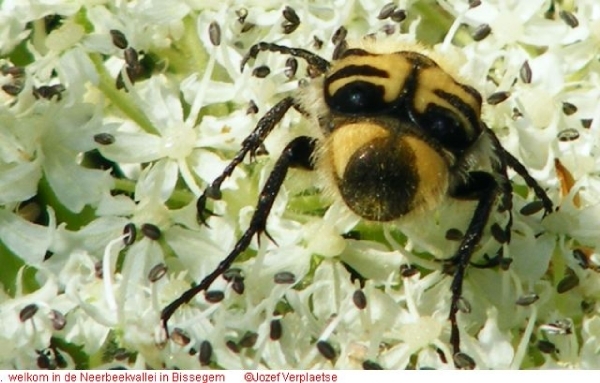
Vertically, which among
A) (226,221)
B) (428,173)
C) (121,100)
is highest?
(428,173)

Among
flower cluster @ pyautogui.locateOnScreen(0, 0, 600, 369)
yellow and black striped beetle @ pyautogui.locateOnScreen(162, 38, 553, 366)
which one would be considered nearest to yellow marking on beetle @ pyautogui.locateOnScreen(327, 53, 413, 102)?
yellow and black striped beetle @ pyautogui.locateOnScreen(162, 38, 553, 366)

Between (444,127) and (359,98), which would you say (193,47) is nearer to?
(359,98)

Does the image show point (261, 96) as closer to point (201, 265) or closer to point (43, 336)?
Answer: point (201, 265)

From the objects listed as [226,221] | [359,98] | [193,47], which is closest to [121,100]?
[193,47]

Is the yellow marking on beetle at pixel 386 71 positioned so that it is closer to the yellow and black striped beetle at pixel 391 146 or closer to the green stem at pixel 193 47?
the yellow and black striped beetle at pixel 391 146

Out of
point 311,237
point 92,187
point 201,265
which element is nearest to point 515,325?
point 311,237

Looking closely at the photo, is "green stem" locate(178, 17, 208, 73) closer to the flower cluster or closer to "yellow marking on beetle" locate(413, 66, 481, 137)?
the flower cluster
